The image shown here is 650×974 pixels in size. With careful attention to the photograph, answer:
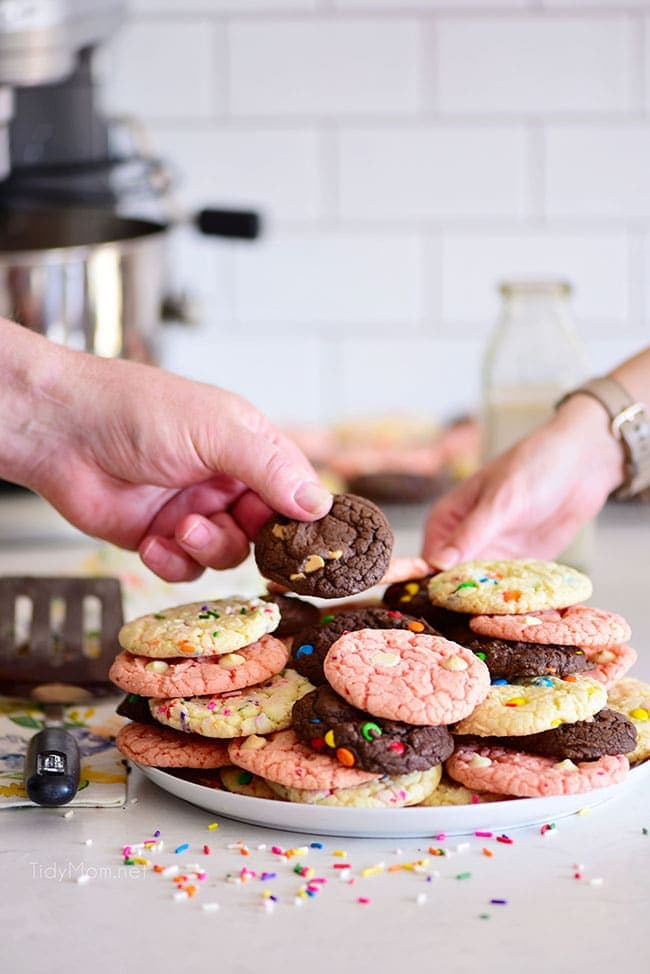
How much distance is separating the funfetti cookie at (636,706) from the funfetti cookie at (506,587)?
82 mm

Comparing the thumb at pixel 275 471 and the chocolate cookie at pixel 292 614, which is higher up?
the thumb at pixel 275 471

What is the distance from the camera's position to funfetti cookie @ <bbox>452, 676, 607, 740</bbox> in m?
0.90

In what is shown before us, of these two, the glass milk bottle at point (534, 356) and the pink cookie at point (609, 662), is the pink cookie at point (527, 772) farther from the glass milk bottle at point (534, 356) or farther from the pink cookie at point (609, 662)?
the glass milk bottle at point (534, 356)

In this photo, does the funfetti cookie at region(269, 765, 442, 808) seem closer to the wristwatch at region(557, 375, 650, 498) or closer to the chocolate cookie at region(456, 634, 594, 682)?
the chocolate cookie at region(456, 634, 594, 682)

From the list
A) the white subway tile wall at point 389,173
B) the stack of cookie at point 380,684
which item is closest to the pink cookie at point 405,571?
the stack of cookie at point 380,684

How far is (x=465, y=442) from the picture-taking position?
2121mm

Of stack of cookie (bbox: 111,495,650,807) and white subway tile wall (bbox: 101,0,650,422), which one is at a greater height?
white subway tile wall (bbox: 101,0,650,422)

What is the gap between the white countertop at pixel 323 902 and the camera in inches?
30.4

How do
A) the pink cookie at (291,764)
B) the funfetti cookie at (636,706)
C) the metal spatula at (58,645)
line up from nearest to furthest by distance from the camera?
the pink cookie at (291,764) < the funfetti cookie at (636,706) < the metal spatula at (58,645)

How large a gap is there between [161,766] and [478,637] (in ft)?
0.84

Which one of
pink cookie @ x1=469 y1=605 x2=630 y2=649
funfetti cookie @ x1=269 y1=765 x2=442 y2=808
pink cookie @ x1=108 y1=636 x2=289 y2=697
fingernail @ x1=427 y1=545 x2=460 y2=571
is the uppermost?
pink cookie @ x1=469 y1=605 x2=630 y2=649

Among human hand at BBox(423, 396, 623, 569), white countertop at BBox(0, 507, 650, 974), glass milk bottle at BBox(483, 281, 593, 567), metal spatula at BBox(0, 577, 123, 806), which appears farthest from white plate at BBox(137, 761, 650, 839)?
glass milk bottle at BBox(483, 281, 593, 567)

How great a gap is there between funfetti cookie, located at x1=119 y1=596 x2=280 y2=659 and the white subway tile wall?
60.2 inches

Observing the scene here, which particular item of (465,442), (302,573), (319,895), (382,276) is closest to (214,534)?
(302,573)
